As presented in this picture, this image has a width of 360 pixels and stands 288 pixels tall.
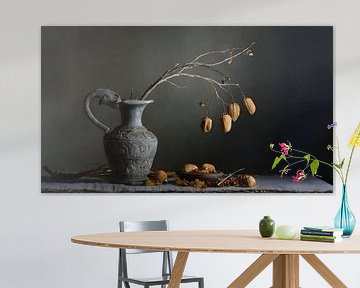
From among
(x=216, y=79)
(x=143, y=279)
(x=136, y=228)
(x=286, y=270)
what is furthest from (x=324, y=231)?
(x=216, y=79)

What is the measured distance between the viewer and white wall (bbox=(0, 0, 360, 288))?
647 cm

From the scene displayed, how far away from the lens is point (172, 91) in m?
6.50

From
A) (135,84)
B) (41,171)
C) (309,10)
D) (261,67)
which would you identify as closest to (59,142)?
(41,171)

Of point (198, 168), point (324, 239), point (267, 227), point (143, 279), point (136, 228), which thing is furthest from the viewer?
point (198, 168)

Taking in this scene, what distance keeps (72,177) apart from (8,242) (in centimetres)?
68

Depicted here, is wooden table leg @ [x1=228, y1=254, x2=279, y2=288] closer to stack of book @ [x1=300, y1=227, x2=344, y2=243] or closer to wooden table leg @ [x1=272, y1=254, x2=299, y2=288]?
wooden table leg @ [x1=272, y1=254, x2=299, y2=288]

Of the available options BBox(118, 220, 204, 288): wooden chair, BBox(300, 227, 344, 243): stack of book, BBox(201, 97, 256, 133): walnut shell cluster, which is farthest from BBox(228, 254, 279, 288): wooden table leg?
BBox(201, 97, 256, 133): walnut shell cluster

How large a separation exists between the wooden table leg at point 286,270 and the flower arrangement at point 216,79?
2.08 metres

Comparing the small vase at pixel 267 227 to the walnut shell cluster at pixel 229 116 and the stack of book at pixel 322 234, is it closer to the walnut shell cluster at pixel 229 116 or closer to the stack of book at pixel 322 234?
the stack of book at pixel 322 234

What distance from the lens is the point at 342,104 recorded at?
6.50 meters

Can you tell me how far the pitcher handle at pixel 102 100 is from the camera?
649 cm

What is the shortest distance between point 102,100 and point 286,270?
8.17ft

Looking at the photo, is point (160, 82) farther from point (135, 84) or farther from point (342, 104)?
point (342, 104)

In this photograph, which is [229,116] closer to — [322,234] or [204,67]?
[204,67]
